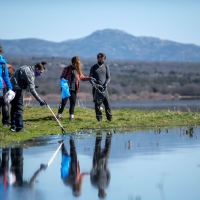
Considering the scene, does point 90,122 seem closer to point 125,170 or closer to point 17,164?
point 17,164

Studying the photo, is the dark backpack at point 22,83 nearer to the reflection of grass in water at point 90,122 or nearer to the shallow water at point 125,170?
the reflection of grass in water at point 90,122

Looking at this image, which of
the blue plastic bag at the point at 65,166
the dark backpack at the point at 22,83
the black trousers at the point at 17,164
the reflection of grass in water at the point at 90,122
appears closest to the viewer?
the black trousers at the point at 17,164

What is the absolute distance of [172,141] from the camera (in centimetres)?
1630

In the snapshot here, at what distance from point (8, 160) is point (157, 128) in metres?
7.87

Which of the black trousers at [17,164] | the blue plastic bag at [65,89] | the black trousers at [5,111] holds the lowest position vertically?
the black trousers at [17,164]

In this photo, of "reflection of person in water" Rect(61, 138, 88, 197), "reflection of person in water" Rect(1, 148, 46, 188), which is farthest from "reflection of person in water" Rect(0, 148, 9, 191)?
"reflection of person in water" Rect(61, 138, 88, 197)

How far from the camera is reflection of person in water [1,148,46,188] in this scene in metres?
10.5

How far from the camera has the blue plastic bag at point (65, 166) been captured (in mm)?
11200

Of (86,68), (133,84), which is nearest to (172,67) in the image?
(86,68)

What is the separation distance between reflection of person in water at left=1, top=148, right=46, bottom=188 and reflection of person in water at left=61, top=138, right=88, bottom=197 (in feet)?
1.49

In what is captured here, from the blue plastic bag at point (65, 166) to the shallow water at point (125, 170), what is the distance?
3.9 inches

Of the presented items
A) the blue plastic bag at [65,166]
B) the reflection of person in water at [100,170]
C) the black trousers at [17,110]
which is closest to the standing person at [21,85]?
the black trousers at [17,110]

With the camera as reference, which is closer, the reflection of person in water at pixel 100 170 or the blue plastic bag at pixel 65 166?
the reflection of person in water at pixel 100 170

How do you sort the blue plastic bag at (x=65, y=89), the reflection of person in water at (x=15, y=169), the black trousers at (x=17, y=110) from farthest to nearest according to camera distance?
the blue plastic bag at (x=65, y=89), the black trousers at (x=17, y=110), the reflection of person in water at (x=15, y=169)
